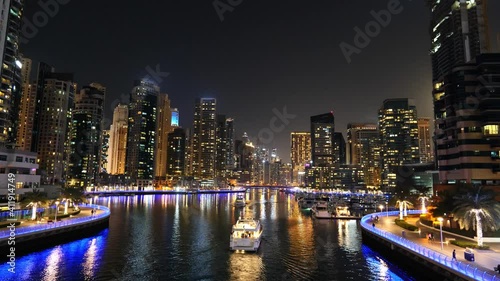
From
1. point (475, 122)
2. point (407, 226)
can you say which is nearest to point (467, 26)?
point (475, 122)

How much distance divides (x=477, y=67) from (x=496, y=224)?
59.3 m

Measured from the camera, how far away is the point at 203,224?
89375mm

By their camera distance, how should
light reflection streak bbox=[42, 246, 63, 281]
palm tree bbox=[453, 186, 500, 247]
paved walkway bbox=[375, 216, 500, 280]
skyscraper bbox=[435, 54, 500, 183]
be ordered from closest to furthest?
paved walkway bbox=[375, 216, 500, 280]
light reflection streak bbox=[42, 246, 63, 281]
palm tree bbox=[453, 186, 500, 247]
skyscraper bbox=[435, 54, 500, 183]

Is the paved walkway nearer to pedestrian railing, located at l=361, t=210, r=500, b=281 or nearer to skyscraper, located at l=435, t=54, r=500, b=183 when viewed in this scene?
pedestrian railing, located at l=361, t=210, r=500, b=281

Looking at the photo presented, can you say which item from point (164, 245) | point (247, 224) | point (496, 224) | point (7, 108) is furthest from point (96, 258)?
point (7, 108)

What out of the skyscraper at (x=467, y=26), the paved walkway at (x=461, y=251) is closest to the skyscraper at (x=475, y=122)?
the paved walkway at (x=461, y=251)

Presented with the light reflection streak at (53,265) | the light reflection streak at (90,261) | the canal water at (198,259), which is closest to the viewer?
the light reflection streak at (53,265)

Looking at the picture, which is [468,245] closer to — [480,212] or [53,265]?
[480,212]

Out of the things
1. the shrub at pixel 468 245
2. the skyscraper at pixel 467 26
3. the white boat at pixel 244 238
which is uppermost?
the skyscraper at pixel 467 26

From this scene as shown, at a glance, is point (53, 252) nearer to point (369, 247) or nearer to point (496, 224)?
point (369, 247)

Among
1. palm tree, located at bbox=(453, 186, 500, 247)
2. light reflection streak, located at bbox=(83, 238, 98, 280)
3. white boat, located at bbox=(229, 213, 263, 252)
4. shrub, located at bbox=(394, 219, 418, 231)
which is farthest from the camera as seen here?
shrub, located at bbox=(394, 219, 418, 231)

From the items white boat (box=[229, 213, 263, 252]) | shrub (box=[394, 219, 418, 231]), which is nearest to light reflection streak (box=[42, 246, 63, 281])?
white boat (box=[229, 213, 263, 252])

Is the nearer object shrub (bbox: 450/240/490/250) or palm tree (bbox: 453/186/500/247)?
shrub (bbox: 450/240/490/250)

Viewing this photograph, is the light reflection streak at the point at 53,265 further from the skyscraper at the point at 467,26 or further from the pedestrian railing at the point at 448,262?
the skyscraper at the point at 467,26
